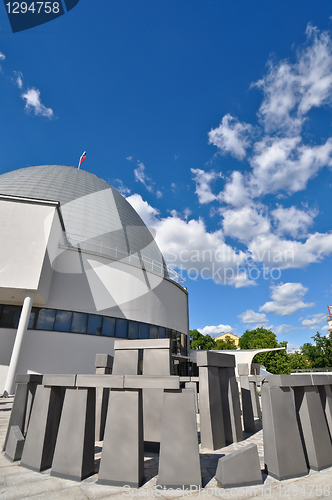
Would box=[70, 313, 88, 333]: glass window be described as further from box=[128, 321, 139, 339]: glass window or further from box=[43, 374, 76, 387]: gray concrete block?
box=[43, 374, 76, 387]: gray concrete block

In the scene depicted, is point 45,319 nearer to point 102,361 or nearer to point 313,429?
point 102,361

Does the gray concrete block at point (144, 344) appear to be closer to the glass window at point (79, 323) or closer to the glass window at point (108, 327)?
the glass window at point (79, 323)

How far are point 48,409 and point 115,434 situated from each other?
163 centimetres

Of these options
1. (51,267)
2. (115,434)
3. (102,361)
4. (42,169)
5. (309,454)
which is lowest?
(309,454)

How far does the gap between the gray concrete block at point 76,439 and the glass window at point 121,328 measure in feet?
54.3

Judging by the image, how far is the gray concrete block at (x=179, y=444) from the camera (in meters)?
4.30

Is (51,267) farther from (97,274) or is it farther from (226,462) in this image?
(226,462)

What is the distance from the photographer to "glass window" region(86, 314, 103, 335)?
787 inches

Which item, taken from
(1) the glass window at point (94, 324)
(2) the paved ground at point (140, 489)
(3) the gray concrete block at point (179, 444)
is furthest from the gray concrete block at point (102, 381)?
(1) the glass window at point (94, 324)

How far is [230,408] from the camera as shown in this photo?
8.13 meters

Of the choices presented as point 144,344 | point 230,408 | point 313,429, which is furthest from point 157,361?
point 313,429

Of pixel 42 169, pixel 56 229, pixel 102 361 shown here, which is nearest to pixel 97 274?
pixel 56 229

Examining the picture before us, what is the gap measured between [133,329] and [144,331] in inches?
47.0

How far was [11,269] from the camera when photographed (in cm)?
1578
